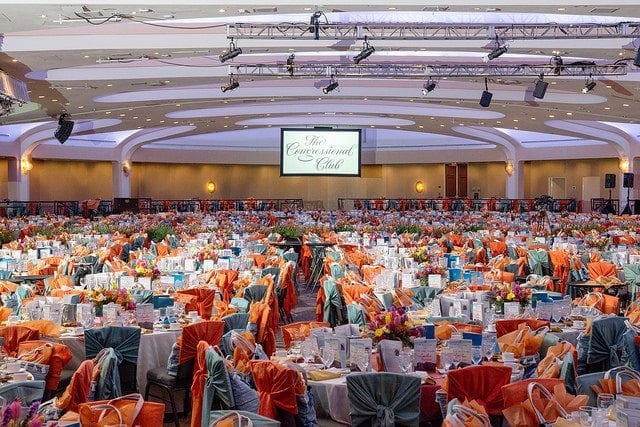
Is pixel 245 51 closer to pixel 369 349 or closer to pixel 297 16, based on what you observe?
pixel 297 16

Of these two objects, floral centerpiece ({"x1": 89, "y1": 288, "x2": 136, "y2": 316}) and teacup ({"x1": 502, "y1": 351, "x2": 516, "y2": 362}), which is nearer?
teacup ({"x1": 502, "y1": 351, "x2": 516, "y2": 362})

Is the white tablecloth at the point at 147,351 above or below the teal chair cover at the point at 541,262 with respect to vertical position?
below

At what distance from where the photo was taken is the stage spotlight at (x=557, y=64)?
2016 cm

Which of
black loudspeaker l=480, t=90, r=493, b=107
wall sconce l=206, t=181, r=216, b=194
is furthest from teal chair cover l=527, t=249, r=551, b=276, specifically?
wall sconce l=206, t=181, r=216, b=194

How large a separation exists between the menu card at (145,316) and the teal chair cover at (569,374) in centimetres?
369

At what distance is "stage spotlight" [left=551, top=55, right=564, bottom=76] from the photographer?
20.2 metres

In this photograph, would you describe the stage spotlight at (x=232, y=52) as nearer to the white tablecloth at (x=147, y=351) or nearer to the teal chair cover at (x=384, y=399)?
the white tablecloth at (x=147, y=351)

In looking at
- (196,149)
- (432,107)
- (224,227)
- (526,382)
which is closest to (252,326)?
(526,382)

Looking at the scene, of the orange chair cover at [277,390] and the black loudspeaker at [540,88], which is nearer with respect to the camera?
the orange chair cover at [277,390]

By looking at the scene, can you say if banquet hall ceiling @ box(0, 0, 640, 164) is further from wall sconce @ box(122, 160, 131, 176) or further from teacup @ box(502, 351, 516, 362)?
teacup @ box(502, 351, 516, 362)

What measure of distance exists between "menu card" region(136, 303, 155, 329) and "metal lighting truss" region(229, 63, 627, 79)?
1418 cm

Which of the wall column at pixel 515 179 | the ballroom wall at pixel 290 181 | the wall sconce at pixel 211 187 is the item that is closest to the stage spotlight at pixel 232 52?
the wall column at pixel 515 179

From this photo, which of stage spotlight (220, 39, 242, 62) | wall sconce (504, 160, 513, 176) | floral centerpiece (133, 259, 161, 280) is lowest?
floral centerpiece (133, 259, 161, 280)

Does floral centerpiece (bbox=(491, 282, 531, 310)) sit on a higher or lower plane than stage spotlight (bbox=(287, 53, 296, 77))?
lower
